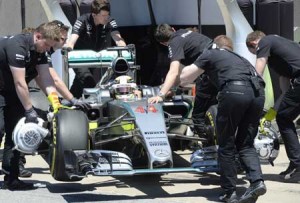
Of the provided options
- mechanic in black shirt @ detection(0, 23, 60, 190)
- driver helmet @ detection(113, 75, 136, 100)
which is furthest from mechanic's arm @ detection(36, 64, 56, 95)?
driver helmet @ detection(113, 75, 136, 100)

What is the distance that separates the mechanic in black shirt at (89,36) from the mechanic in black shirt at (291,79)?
2796 mm

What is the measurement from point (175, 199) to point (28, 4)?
6.44 metres

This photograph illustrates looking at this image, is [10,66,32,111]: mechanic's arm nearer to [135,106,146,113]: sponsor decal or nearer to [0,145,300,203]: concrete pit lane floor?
[0,145,300,203]: concrete pit lane floor

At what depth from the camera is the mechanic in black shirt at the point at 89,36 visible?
1038 cm

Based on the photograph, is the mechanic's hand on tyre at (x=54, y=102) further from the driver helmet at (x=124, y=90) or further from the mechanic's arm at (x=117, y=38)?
the mechanic's arm at (x=117, y=38)

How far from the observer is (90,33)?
34.5 ft

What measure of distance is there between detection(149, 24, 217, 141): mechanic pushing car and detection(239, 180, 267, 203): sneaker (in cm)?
134

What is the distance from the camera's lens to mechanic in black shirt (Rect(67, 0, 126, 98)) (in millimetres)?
10383

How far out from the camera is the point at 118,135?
828 cm

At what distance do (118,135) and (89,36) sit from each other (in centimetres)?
266

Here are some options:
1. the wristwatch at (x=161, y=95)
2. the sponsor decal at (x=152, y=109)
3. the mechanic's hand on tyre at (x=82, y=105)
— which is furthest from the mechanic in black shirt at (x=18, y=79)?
the wristwatch at (x=161, y=95)

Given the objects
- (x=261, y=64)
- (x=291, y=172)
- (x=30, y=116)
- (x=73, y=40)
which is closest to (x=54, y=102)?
(x=30, y=116)

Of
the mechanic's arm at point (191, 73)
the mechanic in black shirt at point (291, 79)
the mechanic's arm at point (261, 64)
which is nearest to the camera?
the mechanic's arm at point (191, 73)

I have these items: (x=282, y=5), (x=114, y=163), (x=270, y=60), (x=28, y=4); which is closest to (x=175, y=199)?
(x=114, y=163)
